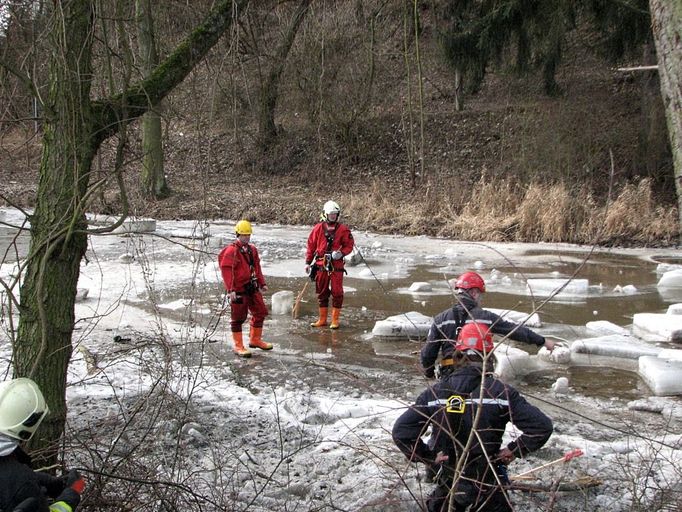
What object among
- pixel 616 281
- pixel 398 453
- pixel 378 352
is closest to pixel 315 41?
pixel 616 281

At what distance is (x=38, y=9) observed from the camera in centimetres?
365

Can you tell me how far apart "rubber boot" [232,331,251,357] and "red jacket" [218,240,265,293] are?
50cm

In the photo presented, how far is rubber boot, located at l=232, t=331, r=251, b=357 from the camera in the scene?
7.78 m

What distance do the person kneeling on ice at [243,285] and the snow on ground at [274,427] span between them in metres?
0.26

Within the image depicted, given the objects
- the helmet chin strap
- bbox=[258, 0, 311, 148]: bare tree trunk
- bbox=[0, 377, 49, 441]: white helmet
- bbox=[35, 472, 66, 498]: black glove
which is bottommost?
bbox=[35, 472, 66, 498]: black glove

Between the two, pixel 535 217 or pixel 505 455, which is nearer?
pixel 505 455

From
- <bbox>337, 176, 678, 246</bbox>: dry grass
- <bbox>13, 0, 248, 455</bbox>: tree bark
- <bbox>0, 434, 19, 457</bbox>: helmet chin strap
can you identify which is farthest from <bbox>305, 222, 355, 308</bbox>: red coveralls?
<bbox>337, 176, 678, 246</bbox>: dry grass

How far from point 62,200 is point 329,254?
5.46 meters

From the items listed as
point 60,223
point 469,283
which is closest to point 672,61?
point 469,283

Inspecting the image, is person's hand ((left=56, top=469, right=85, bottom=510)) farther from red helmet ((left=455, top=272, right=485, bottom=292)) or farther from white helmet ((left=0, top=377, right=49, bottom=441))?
red helmet ((left=455, top=272, right=485, bottom=292))

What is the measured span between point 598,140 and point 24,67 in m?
19.1

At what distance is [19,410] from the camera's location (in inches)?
112

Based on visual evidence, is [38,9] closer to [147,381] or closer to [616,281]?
[147,381]

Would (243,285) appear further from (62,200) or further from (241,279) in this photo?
(62,200)
